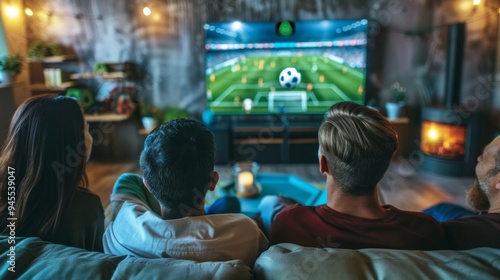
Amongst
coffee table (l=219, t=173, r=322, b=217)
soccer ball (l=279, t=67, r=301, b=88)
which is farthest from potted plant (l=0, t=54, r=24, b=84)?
soccer ball (l=279, t=67, r=301, b=88)

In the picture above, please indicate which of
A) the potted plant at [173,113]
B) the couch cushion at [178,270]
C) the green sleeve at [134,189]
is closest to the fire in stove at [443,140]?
the potted plant at [173,113]

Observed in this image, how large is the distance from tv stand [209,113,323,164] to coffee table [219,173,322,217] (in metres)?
1.49

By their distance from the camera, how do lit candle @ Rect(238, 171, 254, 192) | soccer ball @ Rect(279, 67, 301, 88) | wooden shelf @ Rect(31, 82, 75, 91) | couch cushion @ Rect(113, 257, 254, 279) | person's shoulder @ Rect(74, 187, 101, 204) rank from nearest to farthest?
couch cushion @ Rect(113, 257, 254, 279), person's shoulder @ Rect(74, 187, 101, 204), soccer ball @ Rect(279, 67, 301, 88), lit candle @ Rect(238, 171, 254, 192), wooden shelf @ Rect(31, 82, 75, 91)

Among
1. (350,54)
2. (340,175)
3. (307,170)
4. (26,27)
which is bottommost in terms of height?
(307,170)

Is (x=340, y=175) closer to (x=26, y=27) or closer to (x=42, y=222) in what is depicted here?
(x=42, y=222)

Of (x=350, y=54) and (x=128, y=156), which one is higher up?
(x=350, y=54)

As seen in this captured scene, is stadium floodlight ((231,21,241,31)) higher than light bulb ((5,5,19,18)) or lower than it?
lower

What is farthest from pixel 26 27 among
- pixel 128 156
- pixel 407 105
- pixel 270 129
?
pixel 407 105

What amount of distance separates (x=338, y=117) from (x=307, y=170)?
3402mm

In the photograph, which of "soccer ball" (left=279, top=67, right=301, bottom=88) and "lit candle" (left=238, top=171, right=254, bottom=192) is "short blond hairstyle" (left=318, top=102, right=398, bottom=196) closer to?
"soccer ball" (left=279, top=67, right=301, bottom=88)

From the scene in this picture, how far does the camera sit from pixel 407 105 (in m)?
4.86

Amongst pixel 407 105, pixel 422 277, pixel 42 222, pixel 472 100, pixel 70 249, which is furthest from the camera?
pixel 407 105

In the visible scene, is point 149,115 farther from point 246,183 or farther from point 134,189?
point 134,189

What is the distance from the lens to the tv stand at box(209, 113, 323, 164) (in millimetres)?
4750
